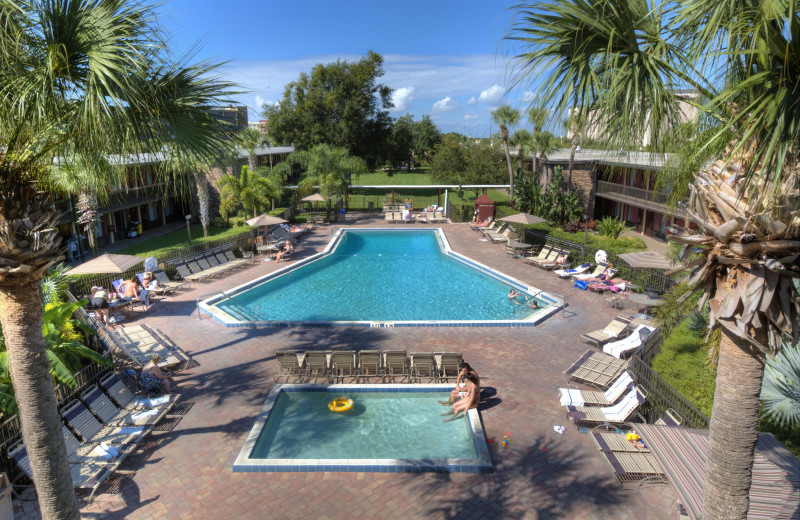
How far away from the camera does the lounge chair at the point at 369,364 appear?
1080cm

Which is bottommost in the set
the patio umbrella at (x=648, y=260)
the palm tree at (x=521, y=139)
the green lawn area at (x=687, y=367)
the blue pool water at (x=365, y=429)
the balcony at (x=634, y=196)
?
the blue pool water at (x=365, y=429)

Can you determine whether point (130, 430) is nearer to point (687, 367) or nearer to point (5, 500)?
point (5, 500)

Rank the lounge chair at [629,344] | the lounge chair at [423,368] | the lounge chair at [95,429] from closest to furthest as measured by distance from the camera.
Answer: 1. the lounge chair at [95,429]
2. the lounge chair at [423,368]
3. the lounge chair at [629,344]

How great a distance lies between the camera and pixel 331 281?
20250 millimetres

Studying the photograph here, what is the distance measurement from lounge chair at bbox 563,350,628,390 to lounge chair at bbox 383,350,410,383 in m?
3.44

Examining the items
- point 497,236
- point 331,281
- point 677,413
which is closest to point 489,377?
point 677,413

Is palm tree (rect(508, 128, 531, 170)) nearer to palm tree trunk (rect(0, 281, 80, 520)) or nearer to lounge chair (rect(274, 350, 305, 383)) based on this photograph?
lounge chair (rect(274, 350, 305, 383))

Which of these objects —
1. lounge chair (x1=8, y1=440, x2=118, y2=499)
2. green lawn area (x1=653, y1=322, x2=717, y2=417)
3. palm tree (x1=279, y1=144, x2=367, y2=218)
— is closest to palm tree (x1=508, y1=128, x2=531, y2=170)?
palm tree (x1=279, y1=144, x2=367, y2=218)

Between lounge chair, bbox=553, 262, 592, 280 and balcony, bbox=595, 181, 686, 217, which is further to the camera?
balcony, bbox=595, 181, 686, 217

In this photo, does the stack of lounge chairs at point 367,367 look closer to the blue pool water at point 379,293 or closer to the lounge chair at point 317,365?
the lounge chair at point 317,365

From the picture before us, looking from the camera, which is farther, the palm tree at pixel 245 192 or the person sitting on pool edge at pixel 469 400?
the palm tree at pixel 245 192

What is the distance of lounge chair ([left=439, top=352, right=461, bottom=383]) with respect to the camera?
10688 millimetres

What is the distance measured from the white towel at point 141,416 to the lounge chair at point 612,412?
7.47m

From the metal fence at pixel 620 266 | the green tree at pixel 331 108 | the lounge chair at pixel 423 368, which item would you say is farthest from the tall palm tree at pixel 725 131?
the green tree at pixel 331 108
